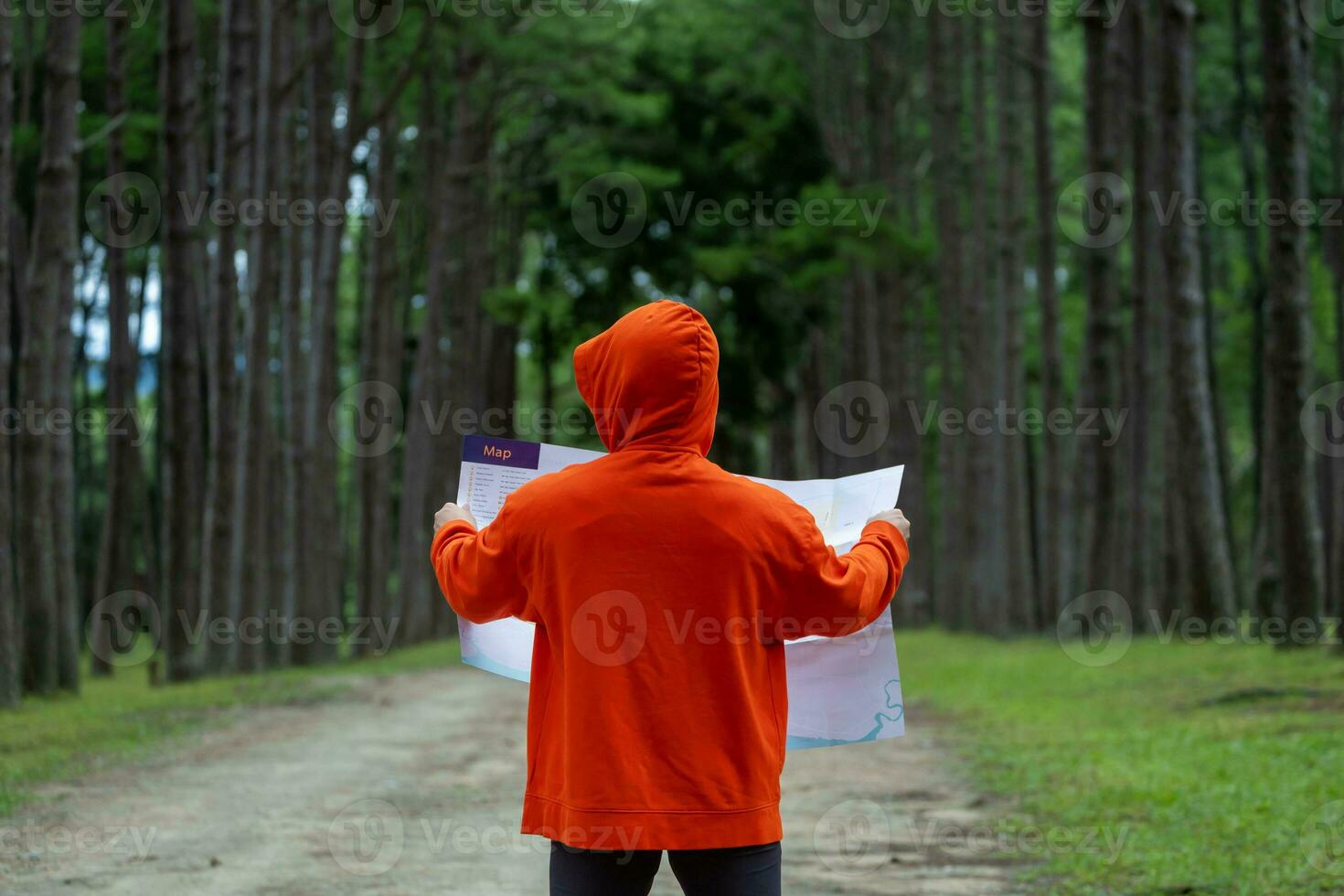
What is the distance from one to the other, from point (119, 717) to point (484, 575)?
407 inches

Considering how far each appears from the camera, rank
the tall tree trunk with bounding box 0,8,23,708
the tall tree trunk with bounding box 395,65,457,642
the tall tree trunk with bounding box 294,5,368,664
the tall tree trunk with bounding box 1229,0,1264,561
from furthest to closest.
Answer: the tall tree trunk with bounding box 395,65,457,642 → the tall tree trunk with bounding box 1229,0,1264,561 → the tall tree trunk with bounding box 294,5,368,664 → the tall tree trunk with bounding box 0,8,23,708

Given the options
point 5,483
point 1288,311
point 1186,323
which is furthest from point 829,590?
point 1186,323

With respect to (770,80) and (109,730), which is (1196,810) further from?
(770,80)

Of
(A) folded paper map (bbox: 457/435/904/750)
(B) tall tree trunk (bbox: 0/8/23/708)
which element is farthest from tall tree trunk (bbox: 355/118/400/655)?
(A) folded paper map (bbox: 457/435/904/750)

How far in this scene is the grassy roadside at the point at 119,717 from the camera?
383 inches

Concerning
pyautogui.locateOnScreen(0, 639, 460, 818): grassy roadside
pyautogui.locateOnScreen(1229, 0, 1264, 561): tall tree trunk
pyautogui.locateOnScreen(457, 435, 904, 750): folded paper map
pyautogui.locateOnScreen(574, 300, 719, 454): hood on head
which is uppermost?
pyautogui.locateOnScreen(1229, 0, 1264, 561): tall tree trunk

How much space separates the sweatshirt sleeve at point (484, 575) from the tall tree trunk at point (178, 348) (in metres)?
13.5

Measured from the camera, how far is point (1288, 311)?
1328 cm

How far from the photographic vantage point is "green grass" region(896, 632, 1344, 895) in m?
6.54

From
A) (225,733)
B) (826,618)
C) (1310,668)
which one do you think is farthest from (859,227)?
(826,618)

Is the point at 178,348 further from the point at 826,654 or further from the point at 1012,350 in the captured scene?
the point at 826,654

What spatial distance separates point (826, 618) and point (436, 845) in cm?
448

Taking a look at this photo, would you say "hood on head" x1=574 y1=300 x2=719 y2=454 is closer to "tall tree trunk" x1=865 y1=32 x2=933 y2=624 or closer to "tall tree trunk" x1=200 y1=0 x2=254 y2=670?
"tall tree trunk" x1=200 y1=0 x2=254 y2=670

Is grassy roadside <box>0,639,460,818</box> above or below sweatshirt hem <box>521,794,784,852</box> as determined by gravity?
below
